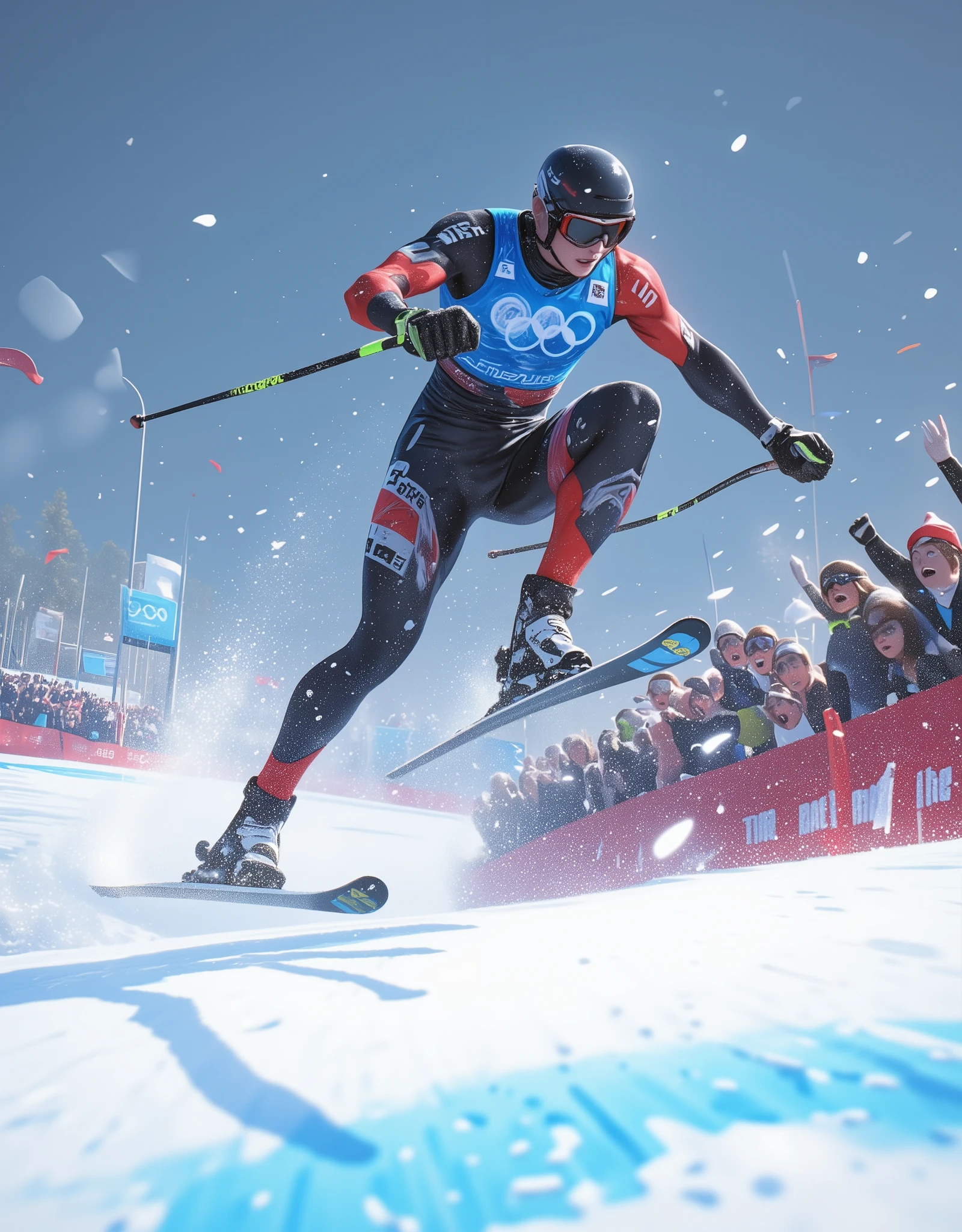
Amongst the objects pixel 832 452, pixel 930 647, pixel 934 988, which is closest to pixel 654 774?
pixel 930 647

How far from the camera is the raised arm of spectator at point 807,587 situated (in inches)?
160

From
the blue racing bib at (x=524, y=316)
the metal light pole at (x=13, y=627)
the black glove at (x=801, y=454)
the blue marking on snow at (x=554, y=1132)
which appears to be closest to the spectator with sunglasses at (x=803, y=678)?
the black glove at (x=801, y=454)

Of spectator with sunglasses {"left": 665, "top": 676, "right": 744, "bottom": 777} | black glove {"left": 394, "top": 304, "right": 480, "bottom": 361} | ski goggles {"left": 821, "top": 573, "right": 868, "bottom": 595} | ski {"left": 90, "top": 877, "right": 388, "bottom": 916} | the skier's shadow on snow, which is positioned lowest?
ski {"left": 90, "top": 877, "right": 388, "bottom": 916}

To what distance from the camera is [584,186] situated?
234 centimetres

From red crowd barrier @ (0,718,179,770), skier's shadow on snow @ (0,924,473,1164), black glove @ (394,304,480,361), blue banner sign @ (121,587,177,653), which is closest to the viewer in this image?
skier's shadow on snow @ (0,924,473,1164)

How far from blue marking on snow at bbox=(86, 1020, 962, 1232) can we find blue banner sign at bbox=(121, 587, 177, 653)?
64.5 ft

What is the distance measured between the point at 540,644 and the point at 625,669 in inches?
11.6

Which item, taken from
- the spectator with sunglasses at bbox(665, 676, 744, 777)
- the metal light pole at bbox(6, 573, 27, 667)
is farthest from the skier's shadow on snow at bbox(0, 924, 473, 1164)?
the metal light pole at bbox(6, 573, 27, 667)

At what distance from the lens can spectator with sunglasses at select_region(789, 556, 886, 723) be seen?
328 cm

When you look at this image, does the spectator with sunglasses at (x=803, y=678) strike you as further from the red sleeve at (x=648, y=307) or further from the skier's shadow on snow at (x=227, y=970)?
the skier's shadow on snow at (x=227, y=970)

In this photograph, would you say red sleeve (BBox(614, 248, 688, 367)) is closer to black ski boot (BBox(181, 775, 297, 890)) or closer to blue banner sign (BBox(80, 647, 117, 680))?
black ski boot (BBox(181, 775, 297, 890))

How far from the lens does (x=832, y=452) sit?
260 cm

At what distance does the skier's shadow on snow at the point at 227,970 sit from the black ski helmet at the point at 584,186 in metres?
2.11

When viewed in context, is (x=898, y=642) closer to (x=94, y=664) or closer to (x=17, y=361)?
(x=17, y=361)
